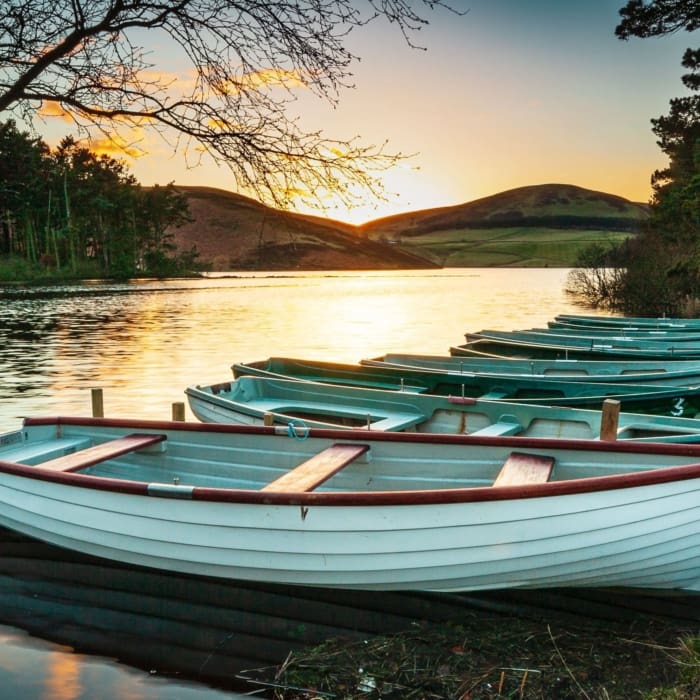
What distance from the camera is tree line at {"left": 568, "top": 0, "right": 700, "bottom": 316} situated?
2269 cm

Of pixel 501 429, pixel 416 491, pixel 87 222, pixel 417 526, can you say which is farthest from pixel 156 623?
pixel 87 222

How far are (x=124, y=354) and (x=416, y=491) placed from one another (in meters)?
23.0

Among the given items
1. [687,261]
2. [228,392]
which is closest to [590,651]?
[228,392]

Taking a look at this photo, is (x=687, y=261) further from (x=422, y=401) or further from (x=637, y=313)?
(x=422, y=401)

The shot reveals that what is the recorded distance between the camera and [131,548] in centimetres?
666

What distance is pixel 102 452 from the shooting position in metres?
7.58

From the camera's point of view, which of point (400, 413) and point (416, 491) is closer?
point (416, 491)

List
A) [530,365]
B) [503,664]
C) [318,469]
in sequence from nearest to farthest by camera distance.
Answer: [503,664] < [318,469] < [530,365]

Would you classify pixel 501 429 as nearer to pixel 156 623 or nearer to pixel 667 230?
pixel 156 623

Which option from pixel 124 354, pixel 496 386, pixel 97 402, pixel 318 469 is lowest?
pixel 124 354

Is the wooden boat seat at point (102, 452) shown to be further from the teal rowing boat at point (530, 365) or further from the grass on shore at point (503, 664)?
the teal rowing boat at point (530, 365)

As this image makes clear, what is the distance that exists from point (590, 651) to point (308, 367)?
8.60 metres

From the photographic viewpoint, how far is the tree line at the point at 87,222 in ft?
249

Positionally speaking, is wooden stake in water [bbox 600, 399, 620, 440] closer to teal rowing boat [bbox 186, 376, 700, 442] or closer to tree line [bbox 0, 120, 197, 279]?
teal rowing boat [bbox 186, 376, 700, 442]
